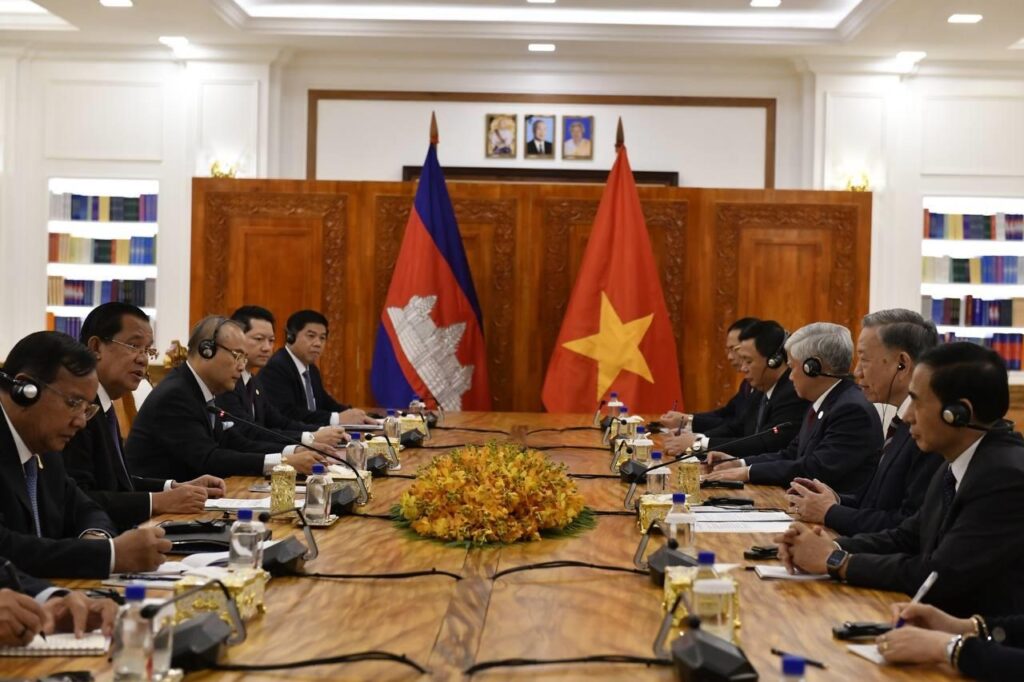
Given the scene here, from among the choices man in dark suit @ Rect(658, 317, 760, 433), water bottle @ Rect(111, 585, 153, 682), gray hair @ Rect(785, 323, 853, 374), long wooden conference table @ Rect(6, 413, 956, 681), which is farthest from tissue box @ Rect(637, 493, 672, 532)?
man in dark suit @ Rect(658, 317, 760, 433)

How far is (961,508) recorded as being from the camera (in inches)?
98.1

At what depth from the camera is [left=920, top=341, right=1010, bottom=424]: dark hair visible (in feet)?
8.20

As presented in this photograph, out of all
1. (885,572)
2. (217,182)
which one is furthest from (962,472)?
(217,182)

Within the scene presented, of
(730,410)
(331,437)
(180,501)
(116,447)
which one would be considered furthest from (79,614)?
(730,410)

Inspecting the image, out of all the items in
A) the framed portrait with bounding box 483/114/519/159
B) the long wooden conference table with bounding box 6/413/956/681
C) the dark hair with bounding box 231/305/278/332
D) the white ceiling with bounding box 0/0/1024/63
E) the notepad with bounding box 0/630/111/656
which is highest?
the white ceiling with bounding box 0/0/1024/63

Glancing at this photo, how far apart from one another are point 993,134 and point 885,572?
7493mm

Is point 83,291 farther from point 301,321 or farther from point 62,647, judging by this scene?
point 62,647

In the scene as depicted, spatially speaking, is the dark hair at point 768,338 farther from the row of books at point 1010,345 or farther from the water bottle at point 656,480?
the row of books at point 1010,345

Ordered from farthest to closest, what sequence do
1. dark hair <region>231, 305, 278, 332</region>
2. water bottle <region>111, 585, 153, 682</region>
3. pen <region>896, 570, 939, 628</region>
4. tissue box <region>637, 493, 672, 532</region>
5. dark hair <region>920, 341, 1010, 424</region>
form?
dark hair <region>231, 305, 278, 332</region>, tissue box <region>637, 493, 672, 532</region>, dark hair <region>920, 341, 1010, 424</region>, pen <region>896, 570, 939, 628</region>, water bottle <region>111, 585, 153, 682</region>

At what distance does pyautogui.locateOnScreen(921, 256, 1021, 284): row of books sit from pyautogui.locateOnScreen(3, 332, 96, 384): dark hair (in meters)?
7.74

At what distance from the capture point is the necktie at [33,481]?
9.24 feet

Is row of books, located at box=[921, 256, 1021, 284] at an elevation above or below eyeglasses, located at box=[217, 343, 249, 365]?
above

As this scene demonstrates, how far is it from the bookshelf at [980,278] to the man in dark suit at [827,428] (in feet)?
17.2

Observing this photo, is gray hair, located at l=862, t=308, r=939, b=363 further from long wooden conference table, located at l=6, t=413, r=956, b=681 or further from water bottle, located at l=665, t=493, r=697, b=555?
water bottle, located at l=665, t=493, r=697, b=555
